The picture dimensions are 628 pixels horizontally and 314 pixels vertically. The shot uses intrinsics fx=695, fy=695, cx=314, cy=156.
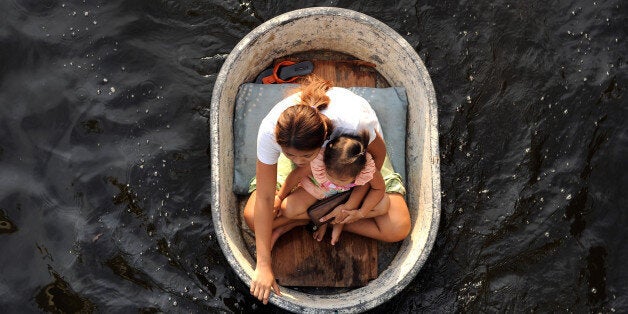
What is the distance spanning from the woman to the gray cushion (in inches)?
7.1

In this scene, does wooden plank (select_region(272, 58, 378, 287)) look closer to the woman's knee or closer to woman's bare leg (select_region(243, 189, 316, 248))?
woman's bare leg (select_region(243, 189, 316, 248))

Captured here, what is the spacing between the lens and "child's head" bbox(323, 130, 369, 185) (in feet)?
10.7

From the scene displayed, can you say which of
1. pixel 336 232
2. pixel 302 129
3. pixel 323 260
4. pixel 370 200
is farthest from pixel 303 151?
pixel 323 260

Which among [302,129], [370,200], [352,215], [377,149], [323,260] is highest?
[302,129]

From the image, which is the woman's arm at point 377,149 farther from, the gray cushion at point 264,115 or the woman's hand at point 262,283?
the woman's hand at point 262,283

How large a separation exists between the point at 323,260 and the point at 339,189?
52cm

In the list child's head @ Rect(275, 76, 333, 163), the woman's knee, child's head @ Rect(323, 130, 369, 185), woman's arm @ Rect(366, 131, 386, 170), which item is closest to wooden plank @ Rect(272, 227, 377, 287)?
the woman's knee

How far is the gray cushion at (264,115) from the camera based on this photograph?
4.23 metres

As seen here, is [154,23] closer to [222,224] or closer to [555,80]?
[222,224]

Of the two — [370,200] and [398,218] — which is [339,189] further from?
[398,218]

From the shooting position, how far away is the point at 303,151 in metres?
3.21

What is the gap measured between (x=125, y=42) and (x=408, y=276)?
2569 millimetres

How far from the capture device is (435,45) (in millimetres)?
4973

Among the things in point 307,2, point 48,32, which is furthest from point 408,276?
point 48,32
